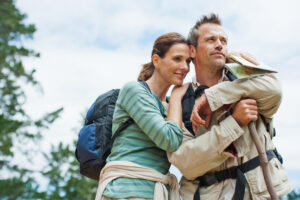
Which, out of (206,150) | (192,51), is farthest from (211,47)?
(206,150)

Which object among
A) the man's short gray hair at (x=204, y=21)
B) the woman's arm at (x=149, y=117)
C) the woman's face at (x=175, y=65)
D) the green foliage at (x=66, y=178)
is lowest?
the green foliage at (x=66, y=178)

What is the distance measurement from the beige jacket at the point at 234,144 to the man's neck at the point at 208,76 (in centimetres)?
70

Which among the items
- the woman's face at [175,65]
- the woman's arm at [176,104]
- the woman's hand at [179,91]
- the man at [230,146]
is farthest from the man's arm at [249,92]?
the woman's face at [175,65]

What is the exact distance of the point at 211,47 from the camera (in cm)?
366

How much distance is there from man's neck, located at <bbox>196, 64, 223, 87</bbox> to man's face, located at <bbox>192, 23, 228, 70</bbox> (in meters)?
0.05

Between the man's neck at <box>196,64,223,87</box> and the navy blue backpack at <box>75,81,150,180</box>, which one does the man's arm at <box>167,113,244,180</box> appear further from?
the man's neck at <box>196,64,223,87</box>

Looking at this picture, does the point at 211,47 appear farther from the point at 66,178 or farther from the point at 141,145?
the point at 66,178

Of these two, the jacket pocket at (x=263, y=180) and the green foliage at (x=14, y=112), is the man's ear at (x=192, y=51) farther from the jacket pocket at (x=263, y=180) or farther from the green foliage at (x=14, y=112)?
the green foliage at (x=14, y=112)

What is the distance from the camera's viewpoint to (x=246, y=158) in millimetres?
2957

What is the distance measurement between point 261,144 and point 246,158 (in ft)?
0.60

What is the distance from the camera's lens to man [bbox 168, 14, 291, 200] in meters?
2.87

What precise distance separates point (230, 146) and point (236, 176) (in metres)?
0.24

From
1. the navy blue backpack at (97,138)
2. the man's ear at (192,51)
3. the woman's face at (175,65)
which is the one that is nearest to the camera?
the navy blue backpack at (97,138)

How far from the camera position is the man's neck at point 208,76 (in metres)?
3.69
